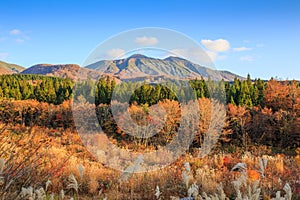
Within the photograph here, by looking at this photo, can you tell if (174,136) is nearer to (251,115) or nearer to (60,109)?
(251,115)

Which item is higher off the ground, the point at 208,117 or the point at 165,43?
the point at 165,43

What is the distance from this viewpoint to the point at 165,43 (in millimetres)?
8164

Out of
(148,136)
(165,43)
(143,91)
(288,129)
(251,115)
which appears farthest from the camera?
(143,91)

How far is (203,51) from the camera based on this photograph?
830 cm

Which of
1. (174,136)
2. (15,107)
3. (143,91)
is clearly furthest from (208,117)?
(15,107)

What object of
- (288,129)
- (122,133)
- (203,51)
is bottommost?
(122,133)

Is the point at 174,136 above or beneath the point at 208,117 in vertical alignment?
beneath

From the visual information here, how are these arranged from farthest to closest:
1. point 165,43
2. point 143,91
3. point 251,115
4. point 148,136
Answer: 1. point 143,91
2. point 251,115
3. point 148,136
4. point 165,43

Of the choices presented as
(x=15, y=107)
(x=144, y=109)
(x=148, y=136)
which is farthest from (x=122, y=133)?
(x=15, y=107)

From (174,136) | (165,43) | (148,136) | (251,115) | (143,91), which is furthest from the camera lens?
(143,91)

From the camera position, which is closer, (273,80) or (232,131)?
(232,131)

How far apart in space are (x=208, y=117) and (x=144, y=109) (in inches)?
300

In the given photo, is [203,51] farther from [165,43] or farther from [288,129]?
[288,129]

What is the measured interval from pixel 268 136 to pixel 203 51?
22893 millimetres
